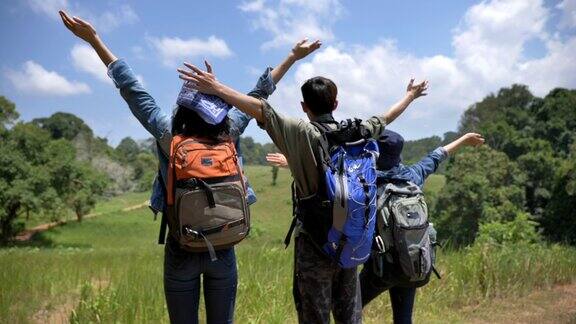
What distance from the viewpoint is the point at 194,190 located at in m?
2.37

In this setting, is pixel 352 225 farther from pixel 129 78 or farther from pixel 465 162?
pixel 465 162

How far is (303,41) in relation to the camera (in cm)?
292

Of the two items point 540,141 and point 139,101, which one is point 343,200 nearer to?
point 139,101

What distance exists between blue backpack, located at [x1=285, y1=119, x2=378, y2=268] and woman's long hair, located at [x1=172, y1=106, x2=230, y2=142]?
549 mm

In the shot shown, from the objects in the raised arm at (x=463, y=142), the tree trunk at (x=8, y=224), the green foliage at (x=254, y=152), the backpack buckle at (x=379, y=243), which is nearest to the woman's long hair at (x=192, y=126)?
the backpack buckle at (x=379, y=243)

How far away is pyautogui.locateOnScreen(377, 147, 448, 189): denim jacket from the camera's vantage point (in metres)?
3.30

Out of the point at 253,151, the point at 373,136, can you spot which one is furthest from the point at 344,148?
the point at 253,151

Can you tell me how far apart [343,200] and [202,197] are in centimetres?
73

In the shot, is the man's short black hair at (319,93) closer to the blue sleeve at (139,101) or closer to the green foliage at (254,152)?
the blue sleeve at (139,101)

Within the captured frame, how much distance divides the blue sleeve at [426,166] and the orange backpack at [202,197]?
158cm

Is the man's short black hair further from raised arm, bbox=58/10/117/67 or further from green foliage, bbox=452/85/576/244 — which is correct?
green foliage, bbox=452/85/576/244

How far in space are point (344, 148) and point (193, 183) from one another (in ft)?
2.77

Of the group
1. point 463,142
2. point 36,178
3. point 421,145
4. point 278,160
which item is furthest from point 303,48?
point 421,145

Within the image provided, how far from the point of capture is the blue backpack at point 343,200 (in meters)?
2.53
